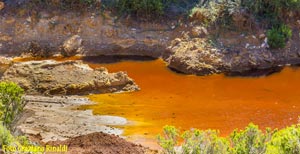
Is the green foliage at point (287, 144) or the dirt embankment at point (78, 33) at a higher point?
the green foliage at point (287, 144)

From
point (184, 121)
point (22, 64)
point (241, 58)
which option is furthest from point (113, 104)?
point (241, 58)

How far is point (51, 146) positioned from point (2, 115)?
110cm

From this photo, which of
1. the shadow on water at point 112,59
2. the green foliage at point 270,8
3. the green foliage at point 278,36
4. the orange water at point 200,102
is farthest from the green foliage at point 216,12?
the orange water at point 200,102

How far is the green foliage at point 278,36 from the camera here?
1864 centimetres

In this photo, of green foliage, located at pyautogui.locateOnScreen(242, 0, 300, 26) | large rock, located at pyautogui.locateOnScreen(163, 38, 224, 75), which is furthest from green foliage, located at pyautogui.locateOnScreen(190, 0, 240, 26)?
large rock, located at pyautogui.locateOnScreen(163, 38, 224, 75)

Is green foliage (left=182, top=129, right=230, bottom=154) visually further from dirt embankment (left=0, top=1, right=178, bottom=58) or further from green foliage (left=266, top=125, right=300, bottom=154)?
dirt embankment (left=0, top=1, right=178, bottom=58)

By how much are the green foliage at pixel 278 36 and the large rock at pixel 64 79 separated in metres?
6.25

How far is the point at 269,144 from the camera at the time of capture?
6.94 meters

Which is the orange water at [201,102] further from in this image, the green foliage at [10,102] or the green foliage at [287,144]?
the green foliage at [287,144]

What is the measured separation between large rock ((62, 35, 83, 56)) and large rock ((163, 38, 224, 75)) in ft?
12.0

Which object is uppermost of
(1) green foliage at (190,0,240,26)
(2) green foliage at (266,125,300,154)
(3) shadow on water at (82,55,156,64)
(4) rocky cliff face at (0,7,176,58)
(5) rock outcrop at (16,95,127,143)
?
(1) green foliage at (190,0,240,26)

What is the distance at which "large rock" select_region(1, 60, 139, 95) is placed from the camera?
14.9 meters

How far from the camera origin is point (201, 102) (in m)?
14.3

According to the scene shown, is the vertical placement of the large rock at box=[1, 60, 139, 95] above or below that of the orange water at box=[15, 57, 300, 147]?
above
